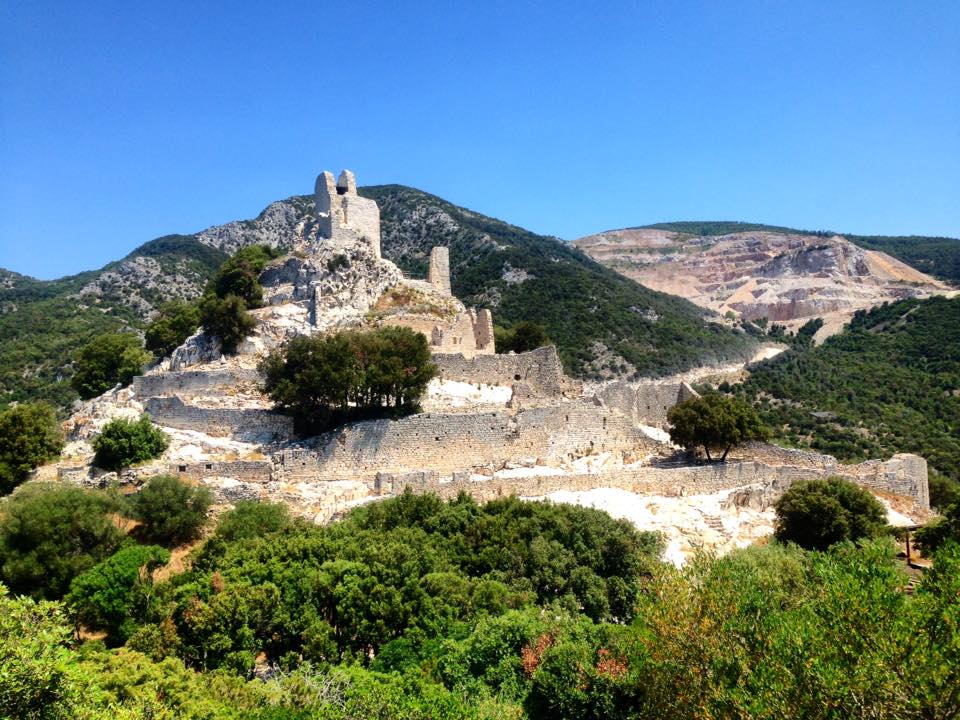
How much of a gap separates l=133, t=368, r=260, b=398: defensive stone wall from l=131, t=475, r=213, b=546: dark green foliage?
31.8 feet

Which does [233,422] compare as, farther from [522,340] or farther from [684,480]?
[522,340]

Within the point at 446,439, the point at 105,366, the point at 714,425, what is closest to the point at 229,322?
the point at 105,366

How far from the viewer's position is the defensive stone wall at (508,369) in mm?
28438

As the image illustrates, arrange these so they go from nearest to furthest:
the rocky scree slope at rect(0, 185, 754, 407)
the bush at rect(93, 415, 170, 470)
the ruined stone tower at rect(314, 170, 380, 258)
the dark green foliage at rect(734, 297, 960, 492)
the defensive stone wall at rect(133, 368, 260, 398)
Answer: the bush at rect(93, 415, 170, 470), the defensive stone wall at rect(133, 368, 260, 398), the ruined stone tower at rect(314, 170, 380, 258), the dark green foliage at rect(734, 297, 960, 492), the rocky scree slope at rect(0, 185, 754, 407)

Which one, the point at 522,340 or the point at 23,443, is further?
the point at 522,340

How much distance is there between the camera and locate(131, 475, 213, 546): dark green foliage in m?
17.7

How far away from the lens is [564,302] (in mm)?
67750

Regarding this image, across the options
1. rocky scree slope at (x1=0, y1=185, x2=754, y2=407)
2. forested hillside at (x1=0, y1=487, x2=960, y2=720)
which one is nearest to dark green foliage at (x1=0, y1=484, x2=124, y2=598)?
forested hillside at (x1=0, y1=487, x2=960, y2=720)

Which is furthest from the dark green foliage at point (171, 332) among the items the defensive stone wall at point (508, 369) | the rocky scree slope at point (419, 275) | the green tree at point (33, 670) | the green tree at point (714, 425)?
the green tree at point (33, 670)

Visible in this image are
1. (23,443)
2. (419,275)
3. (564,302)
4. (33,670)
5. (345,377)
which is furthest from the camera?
(564,302)

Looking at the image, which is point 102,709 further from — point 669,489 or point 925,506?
point 925,506

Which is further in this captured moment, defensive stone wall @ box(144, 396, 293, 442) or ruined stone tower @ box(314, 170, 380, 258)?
ruined stone tower @ box(314, 170, 380, 258)

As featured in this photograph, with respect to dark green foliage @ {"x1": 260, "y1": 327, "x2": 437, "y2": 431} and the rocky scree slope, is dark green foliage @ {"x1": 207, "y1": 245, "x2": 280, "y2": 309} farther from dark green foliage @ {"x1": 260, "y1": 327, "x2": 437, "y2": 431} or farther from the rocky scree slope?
dark green foliage @ {"x1": 260, "y1": 327, "x2": 437, "y2": 431}

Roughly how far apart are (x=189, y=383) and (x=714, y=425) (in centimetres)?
2139
